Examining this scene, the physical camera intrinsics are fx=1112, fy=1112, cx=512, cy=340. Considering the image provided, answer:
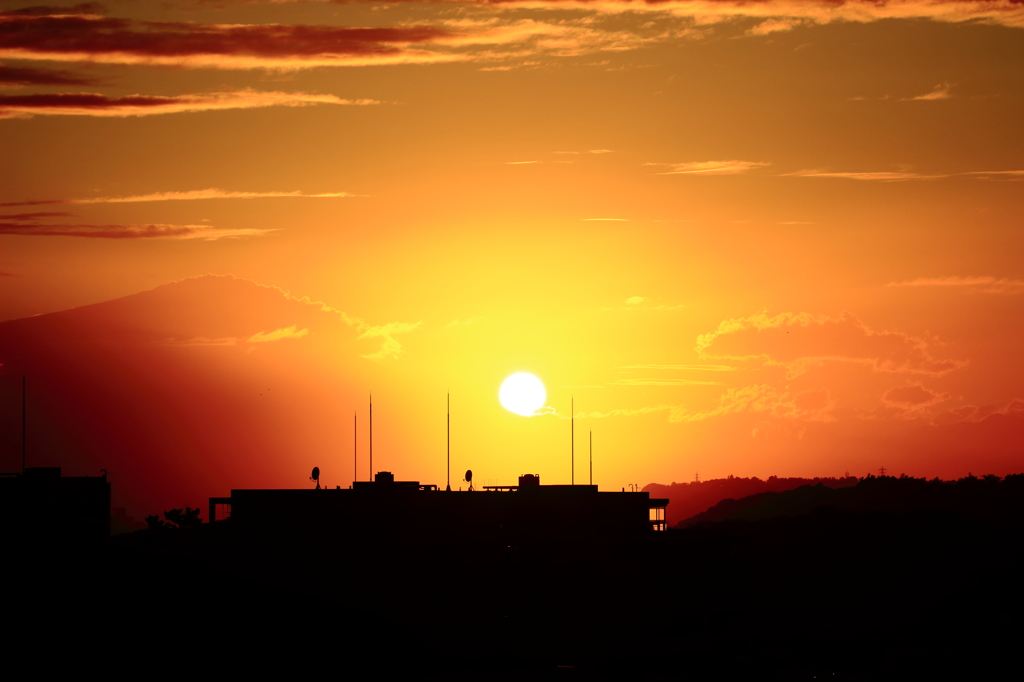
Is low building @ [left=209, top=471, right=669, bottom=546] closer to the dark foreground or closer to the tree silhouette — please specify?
the dark foreground

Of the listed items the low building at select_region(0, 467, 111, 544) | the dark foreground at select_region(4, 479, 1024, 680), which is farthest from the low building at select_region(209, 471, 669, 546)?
the low building at select_region(0, 467, 111, 544)

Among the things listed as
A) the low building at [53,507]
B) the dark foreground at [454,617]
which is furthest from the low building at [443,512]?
the low building at [53,507]

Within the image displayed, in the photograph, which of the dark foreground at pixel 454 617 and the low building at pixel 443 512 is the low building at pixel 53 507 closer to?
the dark foreground at pixel 454 617

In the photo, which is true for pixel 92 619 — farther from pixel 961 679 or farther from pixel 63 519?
pixel 961 679

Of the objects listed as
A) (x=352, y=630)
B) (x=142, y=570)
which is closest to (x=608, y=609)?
(x=352, y=630)

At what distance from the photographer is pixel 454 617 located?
8188 centimetres

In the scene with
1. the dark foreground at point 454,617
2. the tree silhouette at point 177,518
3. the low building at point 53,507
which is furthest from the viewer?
the tree silhouette at point 177,518

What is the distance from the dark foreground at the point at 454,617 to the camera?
6184 cm

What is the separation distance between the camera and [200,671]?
195 ft

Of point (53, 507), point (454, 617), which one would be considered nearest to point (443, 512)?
point (454, 617)

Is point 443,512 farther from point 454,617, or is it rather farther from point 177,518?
point 177,518

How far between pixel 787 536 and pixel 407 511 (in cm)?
11331

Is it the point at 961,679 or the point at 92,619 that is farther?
the point at 961,679

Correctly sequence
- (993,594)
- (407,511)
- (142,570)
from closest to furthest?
(142,570), (407,511), (993,594)
